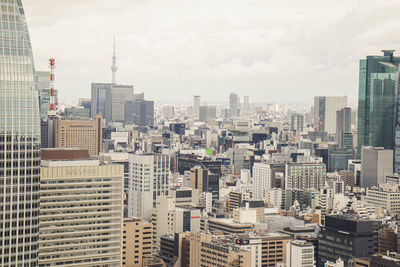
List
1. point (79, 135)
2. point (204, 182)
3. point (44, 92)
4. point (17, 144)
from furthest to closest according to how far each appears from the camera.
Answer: point (44, 92)
point (79, 135)
point (204, 182)
point (17, 144)

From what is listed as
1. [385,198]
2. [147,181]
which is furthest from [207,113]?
[147,181]

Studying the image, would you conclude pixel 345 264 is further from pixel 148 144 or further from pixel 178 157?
pixel 148 144

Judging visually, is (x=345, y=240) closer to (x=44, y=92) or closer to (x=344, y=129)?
(x=44, y=92)

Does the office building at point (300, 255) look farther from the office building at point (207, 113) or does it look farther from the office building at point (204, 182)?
the office building at point (207, 113)

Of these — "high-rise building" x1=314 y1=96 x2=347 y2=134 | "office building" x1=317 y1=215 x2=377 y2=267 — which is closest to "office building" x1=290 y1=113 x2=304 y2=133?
"high-rise building" x1=314 y1=96 x2=347 y2=134

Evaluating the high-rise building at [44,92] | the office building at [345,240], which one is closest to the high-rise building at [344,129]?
the high-rise building at [44,92]

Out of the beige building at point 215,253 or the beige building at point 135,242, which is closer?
the beige building at point 215,253

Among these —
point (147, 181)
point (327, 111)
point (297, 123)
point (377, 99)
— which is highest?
point (377, 99)

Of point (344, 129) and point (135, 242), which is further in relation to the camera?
point (344, 129)

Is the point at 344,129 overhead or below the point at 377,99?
below
